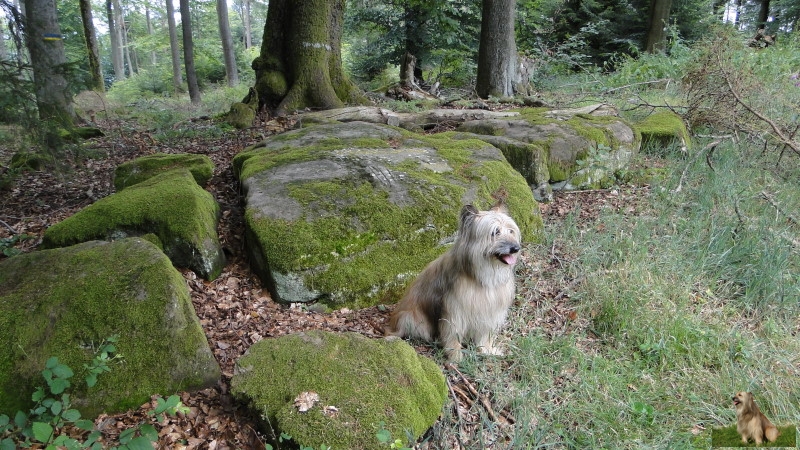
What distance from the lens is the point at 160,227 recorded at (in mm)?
3857

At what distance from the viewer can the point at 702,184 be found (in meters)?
5.85

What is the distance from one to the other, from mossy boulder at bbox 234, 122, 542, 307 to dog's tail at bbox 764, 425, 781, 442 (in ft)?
10.1

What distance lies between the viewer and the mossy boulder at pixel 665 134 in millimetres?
7094

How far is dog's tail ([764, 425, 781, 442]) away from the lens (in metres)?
1.09

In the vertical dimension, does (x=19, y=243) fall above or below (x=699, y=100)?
below

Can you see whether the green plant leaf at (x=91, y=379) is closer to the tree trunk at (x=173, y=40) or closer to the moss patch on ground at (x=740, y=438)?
the moss patch on ground at (x=740, y=438)

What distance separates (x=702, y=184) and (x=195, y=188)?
19.4ft

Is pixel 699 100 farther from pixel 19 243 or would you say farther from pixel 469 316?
pixel 19 243

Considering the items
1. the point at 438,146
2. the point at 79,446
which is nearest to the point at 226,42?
the point at 438,146

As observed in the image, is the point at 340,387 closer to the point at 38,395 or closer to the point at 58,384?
the point at 58,384

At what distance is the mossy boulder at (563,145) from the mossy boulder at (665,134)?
24cm

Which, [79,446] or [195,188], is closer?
[79,446]

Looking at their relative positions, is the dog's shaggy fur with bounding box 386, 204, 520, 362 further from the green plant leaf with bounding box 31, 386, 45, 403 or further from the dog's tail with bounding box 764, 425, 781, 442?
the green plant leaf with bounding box 31, 386, 45, 403

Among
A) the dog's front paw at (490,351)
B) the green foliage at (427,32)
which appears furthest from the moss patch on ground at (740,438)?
the green foliage at (427,32)
